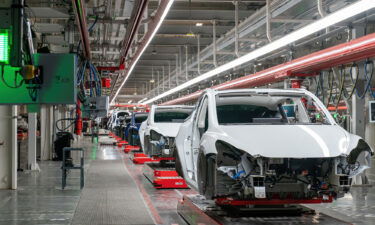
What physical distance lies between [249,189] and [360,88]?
22.4ft

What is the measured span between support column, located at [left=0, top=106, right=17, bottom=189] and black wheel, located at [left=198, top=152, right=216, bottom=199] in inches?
211

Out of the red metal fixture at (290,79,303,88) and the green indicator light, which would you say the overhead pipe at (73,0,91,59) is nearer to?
the green indicator light

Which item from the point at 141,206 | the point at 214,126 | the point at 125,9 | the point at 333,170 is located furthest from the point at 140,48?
the point at 333,170

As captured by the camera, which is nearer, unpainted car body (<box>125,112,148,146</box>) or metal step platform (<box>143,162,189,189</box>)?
metal step platform (<box>143,162,189,189</box>)

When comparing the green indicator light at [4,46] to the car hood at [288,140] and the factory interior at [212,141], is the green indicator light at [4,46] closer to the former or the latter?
the factory interior at [212,141]

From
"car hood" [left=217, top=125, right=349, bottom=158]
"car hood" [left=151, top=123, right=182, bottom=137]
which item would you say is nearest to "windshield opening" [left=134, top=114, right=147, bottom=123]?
"car hood" [left=151, top=123, right=182, bottom=137]

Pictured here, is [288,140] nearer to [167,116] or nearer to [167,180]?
[167,180]

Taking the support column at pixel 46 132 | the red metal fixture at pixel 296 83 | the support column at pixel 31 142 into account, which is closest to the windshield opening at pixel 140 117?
the support column at pixel 46 132

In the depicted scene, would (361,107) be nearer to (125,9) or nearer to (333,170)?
(125,9)

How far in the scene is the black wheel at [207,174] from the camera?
546 centimetres

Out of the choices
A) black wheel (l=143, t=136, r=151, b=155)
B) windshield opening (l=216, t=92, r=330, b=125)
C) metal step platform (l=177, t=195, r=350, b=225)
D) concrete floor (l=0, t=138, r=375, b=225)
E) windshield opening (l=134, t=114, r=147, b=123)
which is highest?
windshield opening (l=216, t=92, r=330, b=125)

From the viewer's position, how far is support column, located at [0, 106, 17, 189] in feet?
32.8

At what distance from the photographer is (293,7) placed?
10.8m

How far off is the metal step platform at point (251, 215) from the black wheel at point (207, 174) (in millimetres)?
300
